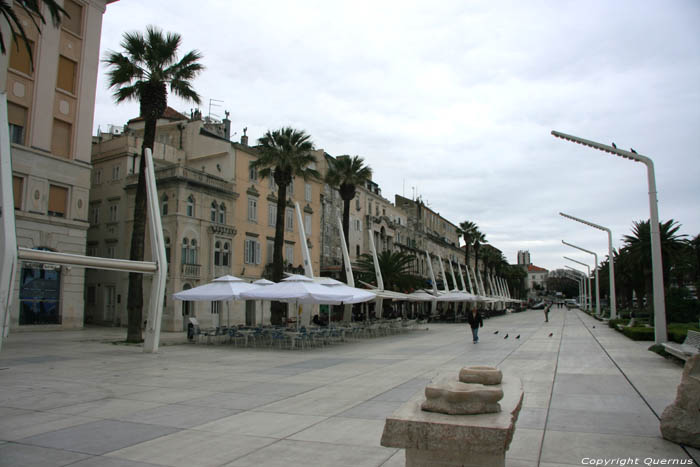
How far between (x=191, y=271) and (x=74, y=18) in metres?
16.5

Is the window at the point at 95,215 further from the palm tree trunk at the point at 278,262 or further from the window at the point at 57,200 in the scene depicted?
the palm tree trunk at the point at 278,262

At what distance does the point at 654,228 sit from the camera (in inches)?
642

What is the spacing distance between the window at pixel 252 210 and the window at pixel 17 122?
52.1 feet

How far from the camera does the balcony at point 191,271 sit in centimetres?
3361

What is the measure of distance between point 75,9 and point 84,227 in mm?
12704

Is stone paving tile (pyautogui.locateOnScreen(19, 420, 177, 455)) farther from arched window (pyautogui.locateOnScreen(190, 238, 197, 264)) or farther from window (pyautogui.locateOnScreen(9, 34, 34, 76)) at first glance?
arched window (pyautogui.locateOnScreen(190, 238, 197, 264))

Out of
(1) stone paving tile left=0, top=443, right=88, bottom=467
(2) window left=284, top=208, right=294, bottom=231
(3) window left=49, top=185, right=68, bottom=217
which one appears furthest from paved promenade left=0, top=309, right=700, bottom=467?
(2) window left=284, top=208, right=294, bottom=231

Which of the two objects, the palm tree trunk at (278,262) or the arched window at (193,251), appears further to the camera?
the arched window at (193,251)

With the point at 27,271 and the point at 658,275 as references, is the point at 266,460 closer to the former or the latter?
the point at 658,275

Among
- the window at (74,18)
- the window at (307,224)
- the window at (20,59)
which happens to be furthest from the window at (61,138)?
the window at (307,224)

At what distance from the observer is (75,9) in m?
30.3

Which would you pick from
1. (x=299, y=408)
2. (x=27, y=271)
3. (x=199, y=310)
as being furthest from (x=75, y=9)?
(x=299, y=408)

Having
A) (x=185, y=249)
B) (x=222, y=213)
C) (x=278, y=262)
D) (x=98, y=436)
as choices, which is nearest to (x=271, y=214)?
(x=222, y=213)

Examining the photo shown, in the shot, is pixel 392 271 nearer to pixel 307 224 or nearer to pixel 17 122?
pixel 307 224
